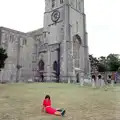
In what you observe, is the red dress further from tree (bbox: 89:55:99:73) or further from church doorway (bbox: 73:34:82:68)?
tree (bbox: 89:55:99:73)

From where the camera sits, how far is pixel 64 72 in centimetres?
4919

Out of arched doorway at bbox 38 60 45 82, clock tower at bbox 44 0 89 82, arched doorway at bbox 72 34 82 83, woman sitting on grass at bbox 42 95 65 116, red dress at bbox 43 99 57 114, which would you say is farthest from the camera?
arched doorway at bbox 38 60 45 82

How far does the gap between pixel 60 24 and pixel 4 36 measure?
15523mm

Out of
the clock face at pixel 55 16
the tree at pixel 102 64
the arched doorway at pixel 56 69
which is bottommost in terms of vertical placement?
the arched doorway at pixel 56 69

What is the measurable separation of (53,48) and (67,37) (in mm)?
5443

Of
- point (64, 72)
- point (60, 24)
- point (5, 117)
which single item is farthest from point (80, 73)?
point (5, 117)

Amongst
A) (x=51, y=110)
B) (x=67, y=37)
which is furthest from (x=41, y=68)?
(x=51, y=110)

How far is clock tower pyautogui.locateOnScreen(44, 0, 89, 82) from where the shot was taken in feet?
164

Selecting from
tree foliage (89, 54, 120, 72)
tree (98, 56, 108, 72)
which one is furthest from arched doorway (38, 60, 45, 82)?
tree (98, 56, 108, 72)

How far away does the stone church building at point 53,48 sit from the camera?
2008 inches

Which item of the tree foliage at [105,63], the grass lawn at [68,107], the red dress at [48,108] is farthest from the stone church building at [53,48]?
the red dress at [48,108]

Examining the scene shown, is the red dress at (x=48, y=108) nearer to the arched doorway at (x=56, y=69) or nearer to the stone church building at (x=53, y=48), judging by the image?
the stone church building at (x=53, y=48)

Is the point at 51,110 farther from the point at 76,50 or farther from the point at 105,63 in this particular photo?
the point at 105,63

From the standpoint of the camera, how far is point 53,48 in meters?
53.9
